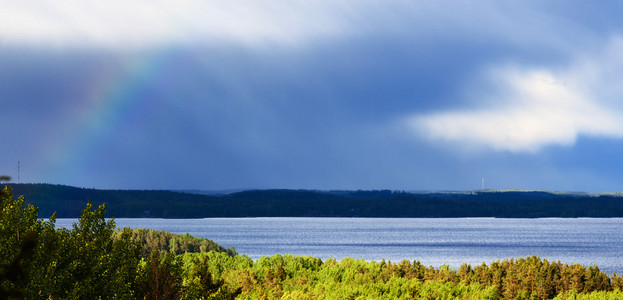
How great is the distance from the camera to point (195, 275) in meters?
13.7

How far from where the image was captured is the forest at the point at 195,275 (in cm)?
948

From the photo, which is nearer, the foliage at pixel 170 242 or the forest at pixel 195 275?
the forest at pixel 195 275

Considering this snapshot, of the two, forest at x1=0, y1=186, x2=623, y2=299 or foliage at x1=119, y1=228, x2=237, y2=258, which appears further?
foliage at x1=119, y1=228, x2=237, y2=258

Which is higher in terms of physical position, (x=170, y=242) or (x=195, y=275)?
(x=195, y=275)

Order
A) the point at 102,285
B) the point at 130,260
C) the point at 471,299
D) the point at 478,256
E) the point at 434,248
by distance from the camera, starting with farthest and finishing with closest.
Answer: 1. the point at 434,248
2. the point at 478,256
3. the point at 471,299
4. the point at 130,260
5. the point at 102,285

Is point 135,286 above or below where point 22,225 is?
below

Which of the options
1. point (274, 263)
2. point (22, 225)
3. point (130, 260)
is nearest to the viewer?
point (22, 225)

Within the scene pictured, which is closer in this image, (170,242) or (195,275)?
(195,275)

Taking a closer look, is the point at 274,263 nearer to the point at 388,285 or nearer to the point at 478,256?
the point at 388,285

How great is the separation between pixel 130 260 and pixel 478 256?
98.2 m

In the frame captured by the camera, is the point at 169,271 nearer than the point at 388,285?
Yes

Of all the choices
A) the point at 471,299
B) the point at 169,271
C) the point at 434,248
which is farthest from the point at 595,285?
the point at 434,248

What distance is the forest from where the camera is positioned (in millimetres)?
9484

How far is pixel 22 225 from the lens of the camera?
987cm
